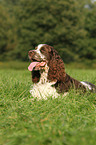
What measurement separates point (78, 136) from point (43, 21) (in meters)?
24.7

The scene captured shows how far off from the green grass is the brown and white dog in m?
0.23

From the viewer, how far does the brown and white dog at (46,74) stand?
14.8 ft

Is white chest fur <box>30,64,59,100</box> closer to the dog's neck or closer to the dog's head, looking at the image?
the dog's neck

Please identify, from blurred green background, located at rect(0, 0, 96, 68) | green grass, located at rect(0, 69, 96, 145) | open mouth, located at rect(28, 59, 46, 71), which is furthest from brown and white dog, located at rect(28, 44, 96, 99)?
blurred green background, located at rect(0, 0, 96, 68)

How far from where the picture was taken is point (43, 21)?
26094 millimetres

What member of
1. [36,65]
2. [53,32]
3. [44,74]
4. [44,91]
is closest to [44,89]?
[44,91]

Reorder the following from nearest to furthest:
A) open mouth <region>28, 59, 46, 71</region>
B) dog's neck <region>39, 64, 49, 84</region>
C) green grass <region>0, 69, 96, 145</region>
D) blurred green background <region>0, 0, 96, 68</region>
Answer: green grass <region>0, 69, 96, 145</region> → open mouth <region>28, 59, 46, 71</region> → dog's neck <region>39, 64, 49, 84</region> → blurred green background <region>0, 0, 96, 68</region>

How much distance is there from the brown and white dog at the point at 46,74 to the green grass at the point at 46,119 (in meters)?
0.23

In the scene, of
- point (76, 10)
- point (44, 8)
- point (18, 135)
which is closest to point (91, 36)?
point (76, 10)

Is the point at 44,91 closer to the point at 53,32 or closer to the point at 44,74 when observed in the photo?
the point at 44,74

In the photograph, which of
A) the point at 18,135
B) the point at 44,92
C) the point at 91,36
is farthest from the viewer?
the point at 91,36

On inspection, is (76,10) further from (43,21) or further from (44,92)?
(44,92)

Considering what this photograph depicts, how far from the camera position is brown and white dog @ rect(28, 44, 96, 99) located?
4508mm

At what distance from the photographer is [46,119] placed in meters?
3.26
